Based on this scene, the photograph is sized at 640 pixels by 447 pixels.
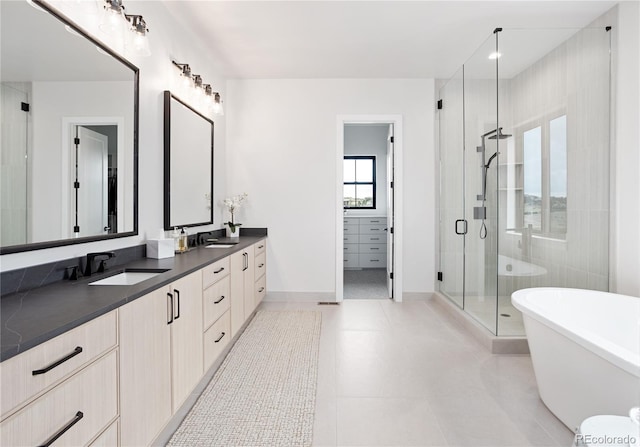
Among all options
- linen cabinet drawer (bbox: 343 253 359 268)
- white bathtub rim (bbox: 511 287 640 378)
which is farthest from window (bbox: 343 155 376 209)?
white bathtub rim (bbox: 511 287 640 378)

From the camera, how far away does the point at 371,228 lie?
21.0 feet

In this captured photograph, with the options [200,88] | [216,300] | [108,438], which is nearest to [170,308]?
[108,438]

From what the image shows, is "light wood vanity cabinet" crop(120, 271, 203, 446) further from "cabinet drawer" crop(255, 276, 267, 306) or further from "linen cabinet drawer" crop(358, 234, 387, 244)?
"linen cabinet drawer" crop(358, 234, 387, 244)

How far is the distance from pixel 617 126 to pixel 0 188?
12.8ft

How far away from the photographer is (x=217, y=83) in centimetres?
389

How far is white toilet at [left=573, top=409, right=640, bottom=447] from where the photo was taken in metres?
1.03

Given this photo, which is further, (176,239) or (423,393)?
(176,239)

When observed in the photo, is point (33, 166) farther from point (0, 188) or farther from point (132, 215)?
point (132, 215)

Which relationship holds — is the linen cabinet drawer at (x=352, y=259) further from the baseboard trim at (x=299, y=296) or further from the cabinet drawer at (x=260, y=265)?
the cabinet drawer at (x=260, y=265)

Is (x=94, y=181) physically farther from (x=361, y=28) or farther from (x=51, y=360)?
(x=361, y=28)

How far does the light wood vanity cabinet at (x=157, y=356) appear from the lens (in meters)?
1.30

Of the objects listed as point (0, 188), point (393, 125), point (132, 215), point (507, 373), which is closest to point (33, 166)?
point (0, 188)

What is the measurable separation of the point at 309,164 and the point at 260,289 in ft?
5.43

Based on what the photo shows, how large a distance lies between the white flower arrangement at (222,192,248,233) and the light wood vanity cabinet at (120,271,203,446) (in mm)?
2027
